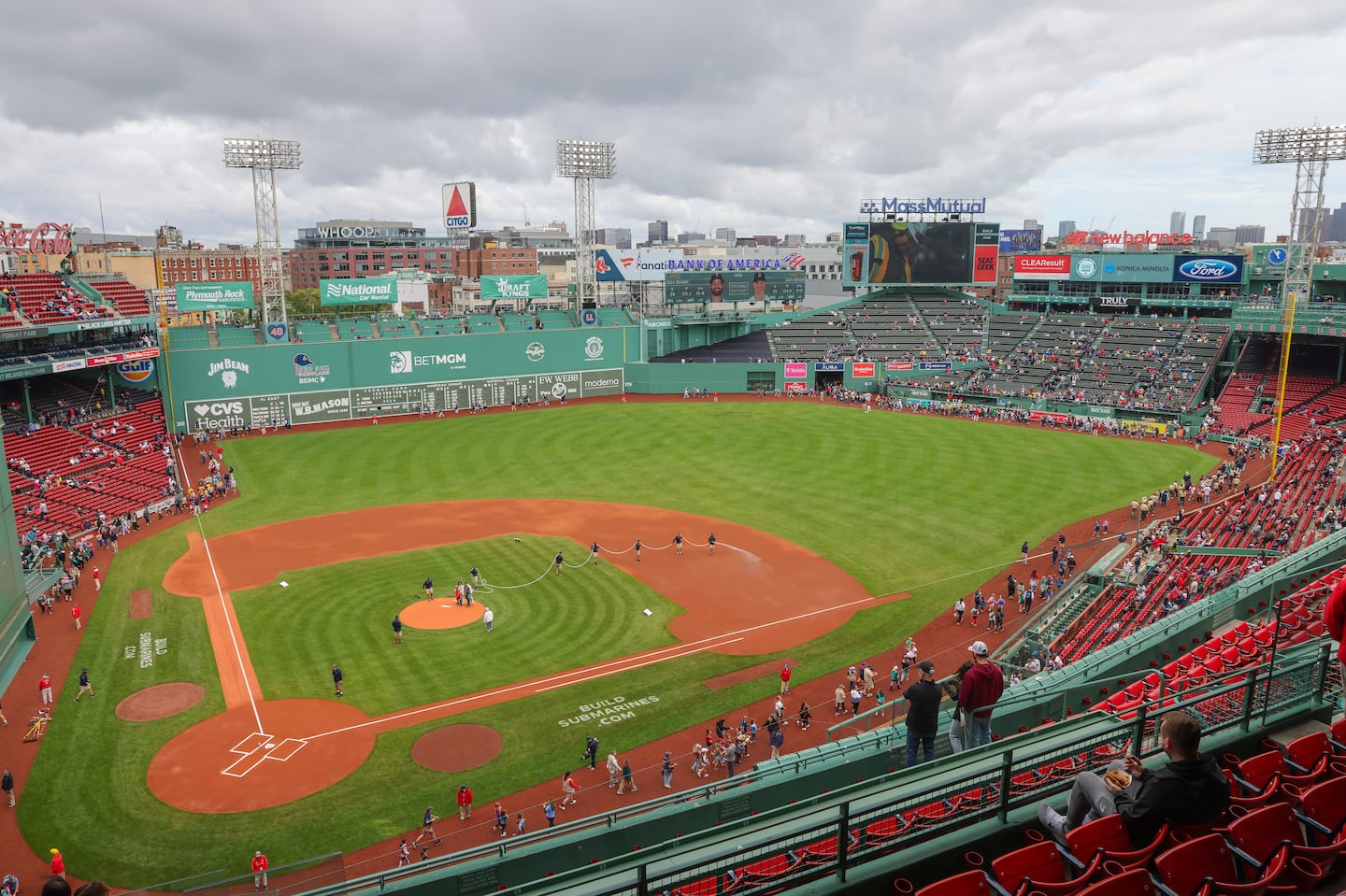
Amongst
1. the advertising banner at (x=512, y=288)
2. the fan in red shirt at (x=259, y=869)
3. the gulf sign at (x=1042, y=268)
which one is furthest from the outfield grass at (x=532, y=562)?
the gulf sign at (x=1042, y=268)

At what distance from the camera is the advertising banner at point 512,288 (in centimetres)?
7600

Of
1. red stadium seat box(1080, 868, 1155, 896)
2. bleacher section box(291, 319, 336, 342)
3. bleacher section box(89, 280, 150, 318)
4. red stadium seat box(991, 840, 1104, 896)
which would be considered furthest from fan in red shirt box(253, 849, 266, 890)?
bleacher section box(291, 319, 336, 342)

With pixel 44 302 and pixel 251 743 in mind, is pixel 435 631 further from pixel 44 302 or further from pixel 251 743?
pixel 44 302

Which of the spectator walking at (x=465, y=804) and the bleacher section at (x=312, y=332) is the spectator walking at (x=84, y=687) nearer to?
the spectator walking at (x=465, y=804)

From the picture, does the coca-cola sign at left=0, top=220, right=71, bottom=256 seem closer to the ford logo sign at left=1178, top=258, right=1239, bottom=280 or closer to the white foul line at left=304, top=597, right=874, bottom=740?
the white foul line at left=304, top=597, right=874, bottom=740

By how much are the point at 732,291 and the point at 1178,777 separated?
80574mm

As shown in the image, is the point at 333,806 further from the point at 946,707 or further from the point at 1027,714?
the point at 1027,714

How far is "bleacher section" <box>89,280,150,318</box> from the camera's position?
55375mm

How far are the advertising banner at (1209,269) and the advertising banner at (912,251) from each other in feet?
59.4

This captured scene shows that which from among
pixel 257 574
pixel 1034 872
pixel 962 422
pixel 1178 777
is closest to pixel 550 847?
pixel 1034 872

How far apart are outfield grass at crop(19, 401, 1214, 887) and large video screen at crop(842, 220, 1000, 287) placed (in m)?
22.8

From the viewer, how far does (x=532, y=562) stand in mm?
37344

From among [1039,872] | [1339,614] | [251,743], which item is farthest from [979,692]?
[251,743]

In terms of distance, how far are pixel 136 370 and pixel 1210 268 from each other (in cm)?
8216
